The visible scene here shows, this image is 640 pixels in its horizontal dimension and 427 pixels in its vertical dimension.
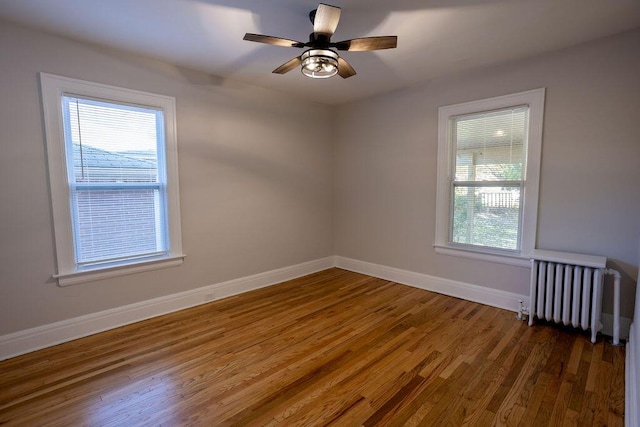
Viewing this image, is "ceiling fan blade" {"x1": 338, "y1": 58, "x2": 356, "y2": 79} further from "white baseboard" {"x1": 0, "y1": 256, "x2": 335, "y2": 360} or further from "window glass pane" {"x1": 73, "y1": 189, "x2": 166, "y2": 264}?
"white baseboard" {"x1": 0, "y1": 256, "x2": 335, "y2": 360}

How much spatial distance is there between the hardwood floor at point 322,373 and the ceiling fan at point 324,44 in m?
2.30

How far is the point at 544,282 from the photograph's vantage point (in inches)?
112

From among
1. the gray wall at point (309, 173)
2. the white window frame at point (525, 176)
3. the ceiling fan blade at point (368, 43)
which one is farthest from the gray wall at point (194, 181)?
the ceiling fan blade at point (368, 43)

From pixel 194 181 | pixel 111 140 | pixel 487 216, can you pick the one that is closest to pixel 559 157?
pixel 487 216

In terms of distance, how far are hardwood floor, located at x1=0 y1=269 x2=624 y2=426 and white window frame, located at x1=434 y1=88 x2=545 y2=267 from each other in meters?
0.65

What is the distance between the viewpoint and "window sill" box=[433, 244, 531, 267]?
3166mm

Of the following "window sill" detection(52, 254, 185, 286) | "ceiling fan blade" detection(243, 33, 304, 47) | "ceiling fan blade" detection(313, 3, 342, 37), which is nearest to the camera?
"ceiling fan blade" detection(313, 3, 342, 37)

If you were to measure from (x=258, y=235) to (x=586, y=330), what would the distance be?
11.8ft

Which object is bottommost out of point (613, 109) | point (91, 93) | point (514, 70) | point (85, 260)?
point (85, 260)

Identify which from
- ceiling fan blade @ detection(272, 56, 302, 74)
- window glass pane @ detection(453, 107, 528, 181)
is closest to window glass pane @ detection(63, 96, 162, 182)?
ceiling fan blade @ detection(272, 56, 302, 74)

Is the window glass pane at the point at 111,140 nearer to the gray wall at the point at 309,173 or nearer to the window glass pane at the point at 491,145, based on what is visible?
the gray wall at the point at 309,173

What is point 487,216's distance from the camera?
344 centimetres

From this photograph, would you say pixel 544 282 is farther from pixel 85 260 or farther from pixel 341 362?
pixel 85 260

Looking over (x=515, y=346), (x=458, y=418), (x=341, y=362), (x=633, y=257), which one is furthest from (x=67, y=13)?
(x=633, y=257)
